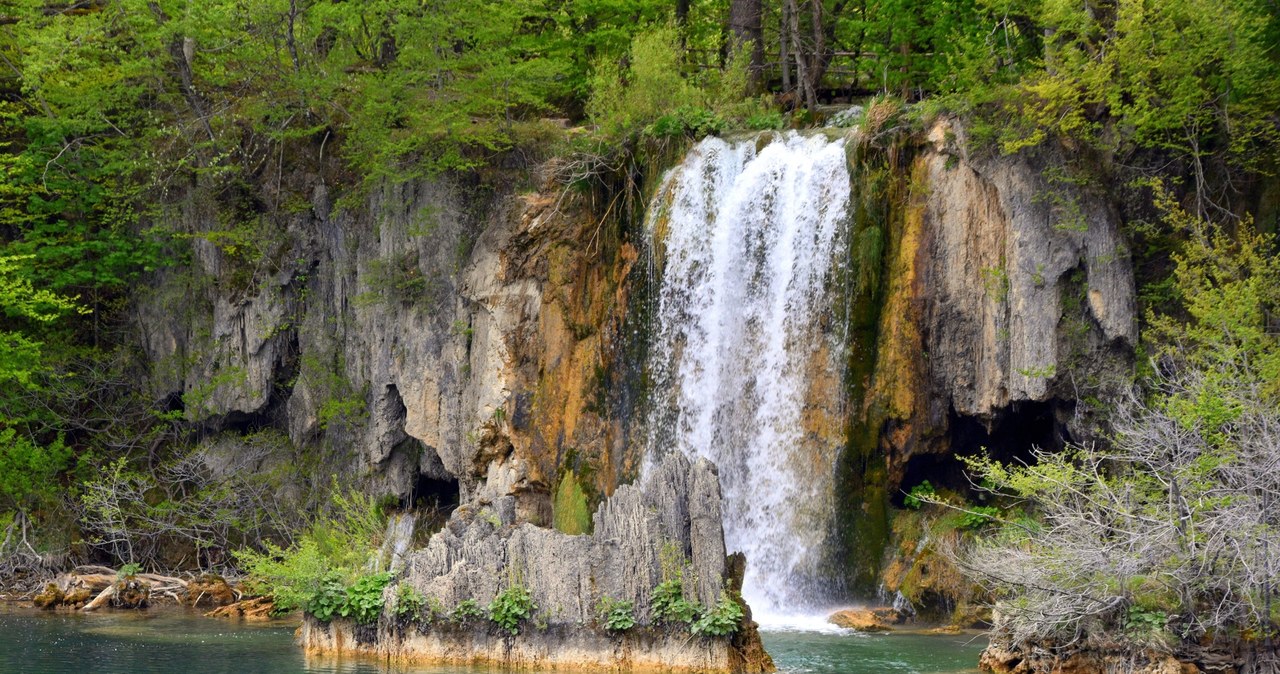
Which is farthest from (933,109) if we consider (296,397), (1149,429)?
(296,397)

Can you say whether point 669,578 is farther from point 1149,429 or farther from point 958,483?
point 958,483

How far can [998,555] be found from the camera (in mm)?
17359

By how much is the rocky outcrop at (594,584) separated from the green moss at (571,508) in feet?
20.0

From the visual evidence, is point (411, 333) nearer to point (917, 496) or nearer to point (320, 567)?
point (320, 567)

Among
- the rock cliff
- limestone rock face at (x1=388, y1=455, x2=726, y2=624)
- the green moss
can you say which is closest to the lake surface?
Result: limestone rock face at (x1=388, y1=455, x2=726, y2=624)

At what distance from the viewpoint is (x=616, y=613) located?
17.1 m

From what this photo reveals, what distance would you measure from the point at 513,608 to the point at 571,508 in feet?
23.6

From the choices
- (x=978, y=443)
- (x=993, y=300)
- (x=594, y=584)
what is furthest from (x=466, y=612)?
(x=993, y=300)

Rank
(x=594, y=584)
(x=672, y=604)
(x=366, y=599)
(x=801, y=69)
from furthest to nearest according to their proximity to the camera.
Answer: (x=801, y=69) → (x=366, y=599) → (x=594, y=584) → (x=672, y=604)

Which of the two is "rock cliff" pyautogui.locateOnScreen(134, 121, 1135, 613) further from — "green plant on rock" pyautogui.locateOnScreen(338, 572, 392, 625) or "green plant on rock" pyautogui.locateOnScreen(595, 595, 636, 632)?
"green plant on rock" pyautogui.locateOnScreen(595, 595, 636, 632)

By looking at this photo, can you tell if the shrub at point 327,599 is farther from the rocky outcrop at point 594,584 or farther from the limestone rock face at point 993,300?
the limestone rock face at point 993,300

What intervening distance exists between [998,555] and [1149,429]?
2336mm

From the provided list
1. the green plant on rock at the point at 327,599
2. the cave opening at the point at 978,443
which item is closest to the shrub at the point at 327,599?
the green plant on rock at the point at 327,599

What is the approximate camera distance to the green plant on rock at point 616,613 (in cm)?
1700
